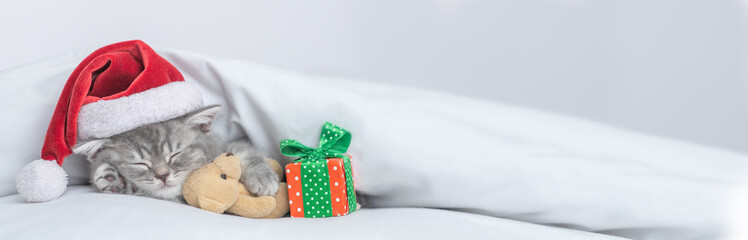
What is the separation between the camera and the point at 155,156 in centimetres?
125

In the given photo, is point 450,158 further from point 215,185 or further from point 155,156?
point 155,156

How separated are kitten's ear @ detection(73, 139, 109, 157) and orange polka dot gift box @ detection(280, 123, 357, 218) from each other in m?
0.40

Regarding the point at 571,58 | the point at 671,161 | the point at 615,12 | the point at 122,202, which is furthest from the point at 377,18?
the point at 122,202

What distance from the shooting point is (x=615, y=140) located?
149cm

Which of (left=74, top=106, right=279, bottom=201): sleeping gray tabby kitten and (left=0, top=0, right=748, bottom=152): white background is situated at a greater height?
(left=0, top=0, right=748, bottom=152): white background

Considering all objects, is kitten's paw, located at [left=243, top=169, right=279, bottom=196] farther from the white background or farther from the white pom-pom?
the white background

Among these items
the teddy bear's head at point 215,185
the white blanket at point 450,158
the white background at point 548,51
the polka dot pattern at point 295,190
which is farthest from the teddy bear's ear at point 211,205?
the white background at point 548,51

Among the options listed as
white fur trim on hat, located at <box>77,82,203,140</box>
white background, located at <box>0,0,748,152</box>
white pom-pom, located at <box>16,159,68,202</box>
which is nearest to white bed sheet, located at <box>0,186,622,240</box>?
white pom-pom, located at <box>16,159,68,202</box>

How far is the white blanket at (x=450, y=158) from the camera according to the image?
1.31 m

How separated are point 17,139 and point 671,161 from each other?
1630 mm

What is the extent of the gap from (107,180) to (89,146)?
3.8 inches

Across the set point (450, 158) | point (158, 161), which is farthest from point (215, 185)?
point (450, 158)

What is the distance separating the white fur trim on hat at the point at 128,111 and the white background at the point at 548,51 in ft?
3.19

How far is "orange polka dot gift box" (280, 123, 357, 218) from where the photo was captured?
1.25m
